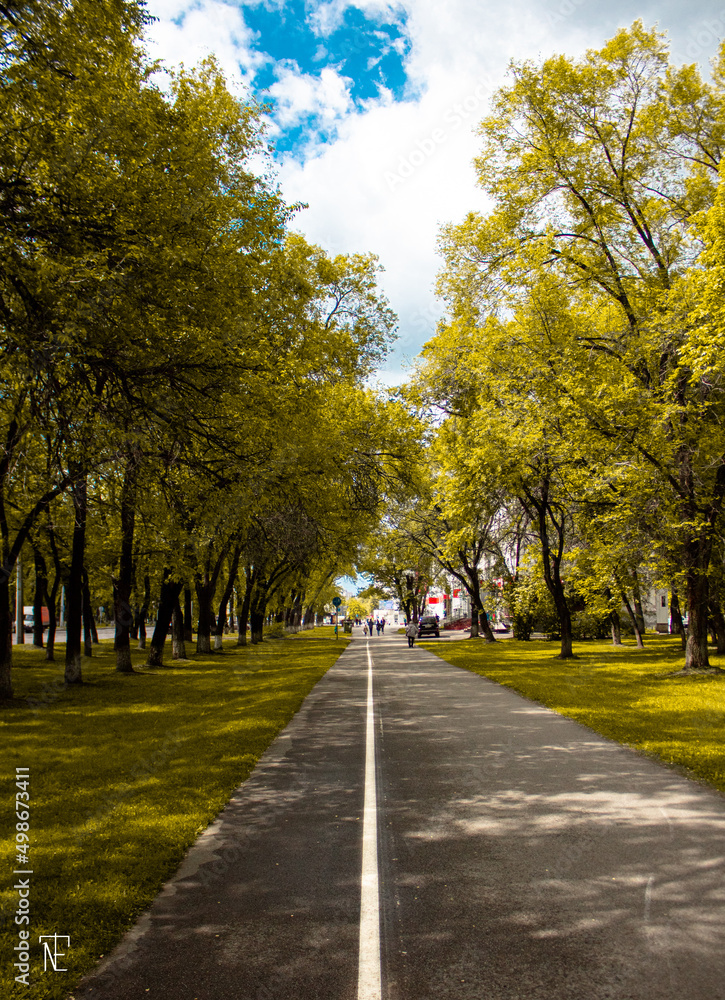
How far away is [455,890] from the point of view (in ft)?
15.7

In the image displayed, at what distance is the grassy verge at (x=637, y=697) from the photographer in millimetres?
9289

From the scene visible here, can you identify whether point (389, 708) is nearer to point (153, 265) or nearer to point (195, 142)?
point (153, 265)

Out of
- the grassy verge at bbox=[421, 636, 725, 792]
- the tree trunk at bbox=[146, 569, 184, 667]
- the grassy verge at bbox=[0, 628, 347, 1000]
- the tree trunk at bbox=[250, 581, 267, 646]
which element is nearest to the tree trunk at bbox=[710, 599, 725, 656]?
the grassy verge at bbox=[421, 636, 725, 792]

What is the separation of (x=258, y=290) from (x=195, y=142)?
4026 mm

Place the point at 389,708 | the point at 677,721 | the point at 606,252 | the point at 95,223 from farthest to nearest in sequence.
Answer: the point at 606,252, the point at 389,708, the point at 677,721, the point at 95,223

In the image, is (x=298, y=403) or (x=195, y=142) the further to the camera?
(x=298, y=403)

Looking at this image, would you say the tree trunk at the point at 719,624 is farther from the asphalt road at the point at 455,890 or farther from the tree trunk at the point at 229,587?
the tree trunk at the point at 229,587

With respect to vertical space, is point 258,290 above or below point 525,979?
above

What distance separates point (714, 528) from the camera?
19.1 meters

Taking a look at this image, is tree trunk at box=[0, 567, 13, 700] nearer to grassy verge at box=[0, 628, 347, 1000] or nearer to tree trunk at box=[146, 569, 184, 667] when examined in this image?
grassy verge at box=[0, 628, 347, 1000]

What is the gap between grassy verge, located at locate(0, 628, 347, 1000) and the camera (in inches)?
175

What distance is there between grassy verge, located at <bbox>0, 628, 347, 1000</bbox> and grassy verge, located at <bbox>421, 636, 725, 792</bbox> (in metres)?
5.39

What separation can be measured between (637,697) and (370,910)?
12080 millimetres

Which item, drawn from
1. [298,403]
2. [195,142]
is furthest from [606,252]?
[195,142]
